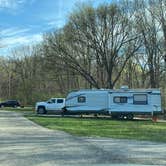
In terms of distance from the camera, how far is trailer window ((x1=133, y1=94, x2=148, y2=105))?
44469mm

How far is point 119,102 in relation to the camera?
1785 inches

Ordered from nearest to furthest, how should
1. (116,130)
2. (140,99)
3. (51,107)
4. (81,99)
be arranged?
(116,130) < (140,99) < (81,99) < (51,107)

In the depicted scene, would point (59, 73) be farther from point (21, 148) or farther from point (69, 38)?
point (21, 148)

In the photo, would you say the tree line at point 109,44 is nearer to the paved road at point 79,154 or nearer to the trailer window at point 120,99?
the trailer window at point 120,99

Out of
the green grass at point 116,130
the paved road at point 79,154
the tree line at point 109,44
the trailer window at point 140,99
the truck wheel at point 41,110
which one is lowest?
the paved road at point 79,154

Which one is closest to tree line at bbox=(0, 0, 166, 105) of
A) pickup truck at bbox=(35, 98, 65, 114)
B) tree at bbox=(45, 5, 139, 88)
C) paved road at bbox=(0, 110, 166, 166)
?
tree at bbox=(45, 5, 139, 88)

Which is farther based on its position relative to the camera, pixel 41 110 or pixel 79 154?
pixel 41 110

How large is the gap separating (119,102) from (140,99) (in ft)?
6.65

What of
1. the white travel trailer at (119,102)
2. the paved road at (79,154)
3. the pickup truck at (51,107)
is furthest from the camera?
the pickup truck at (51,107)

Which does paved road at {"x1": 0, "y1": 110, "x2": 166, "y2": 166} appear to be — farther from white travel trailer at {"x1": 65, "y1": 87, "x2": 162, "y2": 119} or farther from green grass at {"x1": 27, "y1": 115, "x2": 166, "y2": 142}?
white travel trailer at {"x1": 65, "y1": 87, "x2": 162, "y2": 119}

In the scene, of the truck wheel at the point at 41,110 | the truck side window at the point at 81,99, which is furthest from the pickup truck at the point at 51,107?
the truck side window at the point at 81,99

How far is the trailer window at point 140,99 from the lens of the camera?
146ft

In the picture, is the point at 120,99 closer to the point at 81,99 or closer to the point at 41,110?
the point at 81,99

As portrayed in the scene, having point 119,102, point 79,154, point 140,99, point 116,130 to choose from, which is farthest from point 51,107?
point 79,154
